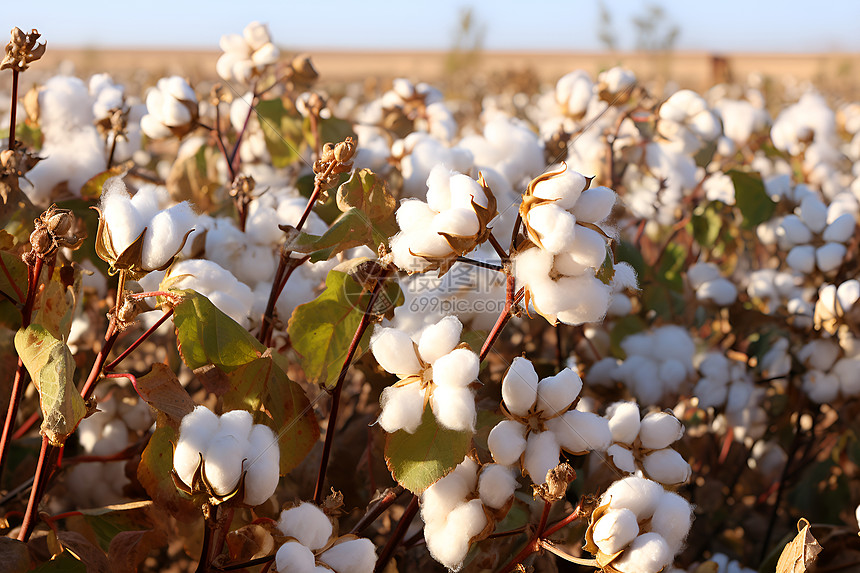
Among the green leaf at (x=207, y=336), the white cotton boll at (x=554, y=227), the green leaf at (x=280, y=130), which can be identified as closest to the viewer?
the white cotton boll at (x=554, y=227)

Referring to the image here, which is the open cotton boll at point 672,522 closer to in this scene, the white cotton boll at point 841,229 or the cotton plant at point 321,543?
the cotton plant at point 321,543

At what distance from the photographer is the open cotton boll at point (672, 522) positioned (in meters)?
0.57

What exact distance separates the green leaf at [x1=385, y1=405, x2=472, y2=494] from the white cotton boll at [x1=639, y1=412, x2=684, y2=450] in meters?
0.19

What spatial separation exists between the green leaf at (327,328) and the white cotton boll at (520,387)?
173 mm

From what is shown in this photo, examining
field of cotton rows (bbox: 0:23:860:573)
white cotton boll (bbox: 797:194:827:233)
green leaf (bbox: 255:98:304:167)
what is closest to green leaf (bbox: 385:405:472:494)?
field of cotton rows (bbox: 0:23:860:573)

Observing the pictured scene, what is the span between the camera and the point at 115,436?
104cm

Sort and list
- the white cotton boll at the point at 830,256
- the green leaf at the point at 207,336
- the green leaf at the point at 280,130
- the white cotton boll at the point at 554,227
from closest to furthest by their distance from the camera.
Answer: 1. the white cotton boll at the point at 554,227
2. the green leaf at the point at 207,336
3. the white cotton boll at the point at 830,256
4. the green leaf at the point at 280,130

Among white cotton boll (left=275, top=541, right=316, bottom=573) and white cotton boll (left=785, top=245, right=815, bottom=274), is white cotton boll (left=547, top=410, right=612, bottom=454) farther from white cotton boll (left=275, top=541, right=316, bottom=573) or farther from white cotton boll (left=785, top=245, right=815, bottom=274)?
white cotton boll (left=785, top=245, right=815, bottom=274)

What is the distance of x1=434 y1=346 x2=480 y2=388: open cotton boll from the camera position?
542 mm

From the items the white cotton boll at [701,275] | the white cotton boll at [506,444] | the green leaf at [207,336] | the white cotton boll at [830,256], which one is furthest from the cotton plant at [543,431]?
the white cotton boll at [701,275]

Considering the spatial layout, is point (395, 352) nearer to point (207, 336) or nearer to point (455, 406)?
point (455, 406)

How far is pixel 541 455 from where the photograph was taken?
59cm

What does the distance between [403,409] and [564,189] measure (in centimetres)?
20

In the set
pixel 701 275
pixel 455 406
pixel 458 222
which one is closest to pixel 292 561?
pixel 455 406
